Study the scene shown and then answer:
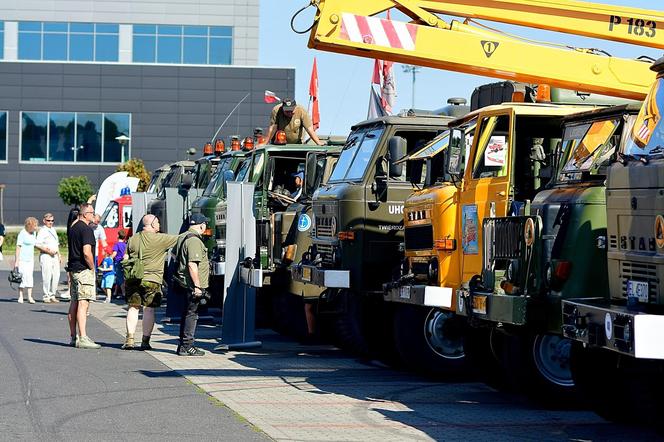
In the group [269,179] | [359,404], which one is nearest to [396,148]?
[359,404]

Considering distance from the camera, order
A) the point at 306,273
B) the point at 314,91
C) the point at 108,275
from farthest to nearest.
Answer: the point at 314,91 < the point at 108,275 < the point at 306,273

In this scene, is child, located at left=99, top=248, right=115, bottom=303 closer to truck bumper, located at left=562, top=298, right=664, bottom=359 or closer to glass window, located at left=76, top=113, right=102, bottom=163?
truck bumper, located at left=562, top=298, right=664, bottom=359

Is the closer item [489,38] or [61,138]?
[489,38]

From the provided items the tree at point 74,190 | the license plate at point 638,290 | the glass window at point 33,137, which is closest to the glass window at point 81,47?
the glass window at point 33,137

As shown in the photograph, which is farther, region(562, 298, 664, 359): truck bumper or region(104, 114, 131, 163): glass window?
region(104, 114, 131, 163): glass window

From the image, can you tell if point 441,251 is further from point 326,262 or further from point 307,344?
point 307,344

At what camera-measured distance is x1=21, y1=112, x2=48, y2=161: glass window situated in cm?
6444

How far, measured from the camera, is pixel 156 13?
67.1m

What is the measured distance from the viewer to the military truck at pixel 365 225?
14.5 metres

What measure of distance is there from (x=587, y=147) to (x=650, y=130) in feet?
5.77

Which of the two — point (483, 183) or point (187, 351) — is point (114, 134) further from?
point (483, 183)

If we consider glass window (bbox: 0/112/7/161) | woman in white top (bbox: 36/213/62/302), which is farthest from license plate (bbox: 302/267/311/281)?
glass window (bbox: 0/112/7/161)

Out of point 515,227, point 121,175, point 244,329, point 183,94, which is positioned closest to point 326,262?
point 244,329

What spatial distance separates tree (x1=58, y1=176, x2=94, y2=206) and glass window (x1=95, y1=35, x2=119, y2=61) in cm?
799
